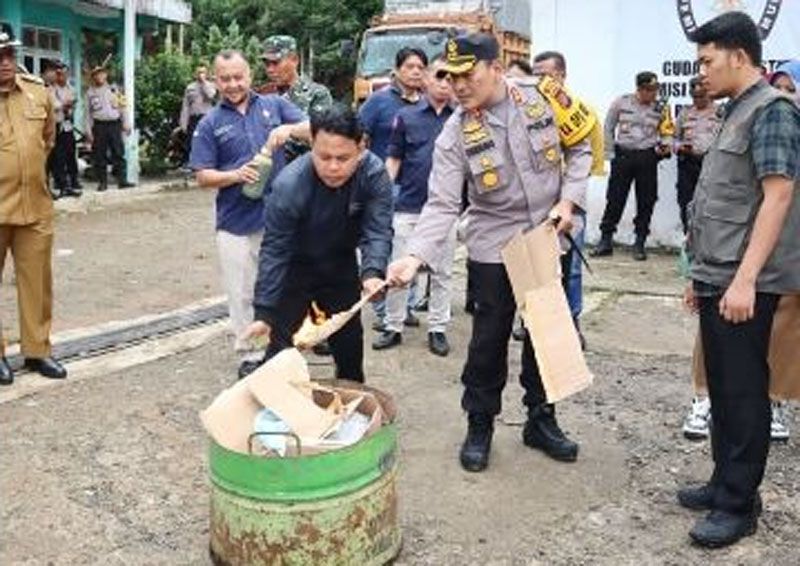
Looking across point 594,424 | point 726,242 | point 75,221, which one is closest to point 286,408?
point 726,242

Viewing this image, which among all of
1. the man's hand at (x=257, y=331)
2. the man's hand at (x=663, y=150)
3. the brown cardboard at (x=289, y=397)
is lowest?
Answer: the brown cardboard at (x=289, y=397)

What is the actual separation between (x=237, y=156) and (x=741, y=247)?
2.90 m

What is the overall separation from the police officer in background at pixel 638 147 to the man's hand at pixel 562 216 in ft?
18.2

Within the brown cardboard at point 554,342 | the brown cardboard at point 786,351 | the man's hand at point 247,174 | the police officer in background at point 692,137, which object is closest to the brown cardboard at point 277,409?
the brown cardboard at point 554,342

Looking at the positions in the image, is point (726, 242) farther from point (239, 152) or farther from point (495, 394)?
point (239, 152)

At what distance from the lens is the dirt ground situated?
3.60m

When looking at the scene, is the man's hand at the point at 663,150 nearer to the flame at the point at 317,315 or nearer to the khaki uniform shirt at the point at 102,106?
the flame at the point at 317,315

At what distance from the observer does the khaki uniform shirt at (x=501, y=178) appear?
3.96 metres

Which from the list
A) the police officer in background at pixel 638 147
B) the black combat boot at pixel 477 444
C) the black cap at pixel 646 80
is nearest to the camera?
the black combat boot at pixel 477 444

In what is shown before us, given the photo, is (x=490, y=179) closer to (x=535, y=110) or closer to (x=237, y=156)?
(x=535, y=110)

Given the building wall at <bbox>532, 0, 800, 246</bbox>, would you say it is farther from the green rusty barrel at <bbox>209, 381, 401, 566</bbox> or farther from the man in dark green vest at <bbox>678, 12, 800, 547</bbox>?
the green rusty barrel at <bbox>209, 381, 401, 566</bbox>

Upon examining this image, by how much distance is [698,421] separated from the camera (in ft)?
15.5

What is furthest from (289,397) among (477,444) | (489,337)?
(477,444)

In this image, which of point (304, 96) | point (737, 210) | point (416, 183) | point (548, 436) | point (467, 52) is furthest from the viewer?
point (416, 183)
